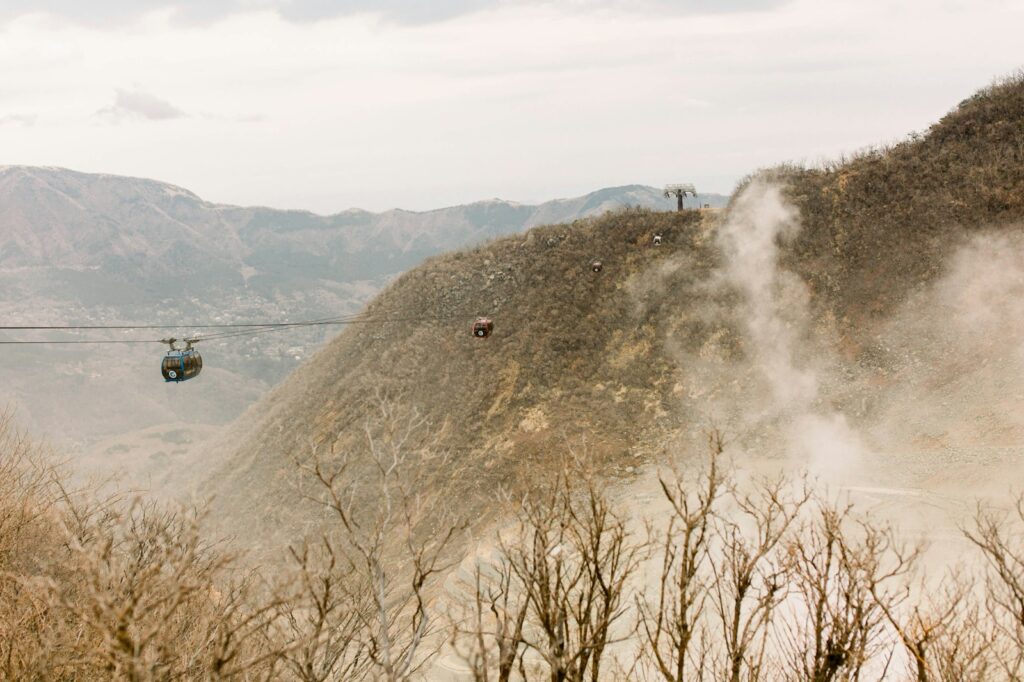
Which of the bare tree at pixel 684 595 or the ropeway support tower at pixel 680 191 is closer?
the bare tree at pixel 684 595

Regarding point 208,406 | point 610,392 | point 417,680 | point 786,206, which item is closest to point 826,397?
point 610,392

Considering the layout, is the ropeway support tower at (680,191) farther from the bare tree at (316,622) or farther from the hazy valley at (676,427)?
the bare tree at (316,622)

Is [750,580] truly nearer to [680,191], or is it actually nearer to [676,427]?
[676,427]

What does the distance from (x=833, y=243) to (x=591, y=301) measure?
52.7 feet

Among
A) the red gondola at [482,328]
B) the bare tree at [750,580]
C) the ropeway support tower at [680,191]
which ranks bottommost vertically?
the bare tree at [750,580]

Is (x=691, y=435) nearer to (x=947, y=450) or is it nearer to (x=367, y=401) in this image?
(x=947, y=450)

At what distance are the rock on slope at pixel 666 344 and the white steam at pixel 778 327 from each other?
38 centimetres

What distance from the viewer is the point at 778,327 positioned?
1507 inches

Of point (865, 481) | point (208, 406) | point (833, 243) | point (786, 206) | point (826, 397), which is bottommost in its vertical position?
point (208, 406)

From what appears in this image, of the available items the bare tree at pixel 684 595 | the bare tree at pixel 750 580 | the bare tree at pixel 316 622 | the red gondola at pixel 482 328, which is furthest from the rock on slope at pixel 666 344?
the bare tree at pixel 316 622

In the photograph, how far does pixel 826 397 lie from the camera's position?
3253 cm

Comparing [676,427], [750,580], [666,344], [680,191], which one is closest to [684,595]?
[750,580]

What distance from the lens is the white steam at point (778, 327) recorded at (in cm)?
2984

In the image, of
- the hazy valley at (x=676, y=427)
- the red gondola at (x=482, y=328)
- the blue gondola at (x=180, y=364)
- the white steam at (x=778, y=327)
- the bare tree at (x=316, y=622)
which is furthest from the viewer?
the red gondola at (x=482, y=328)
